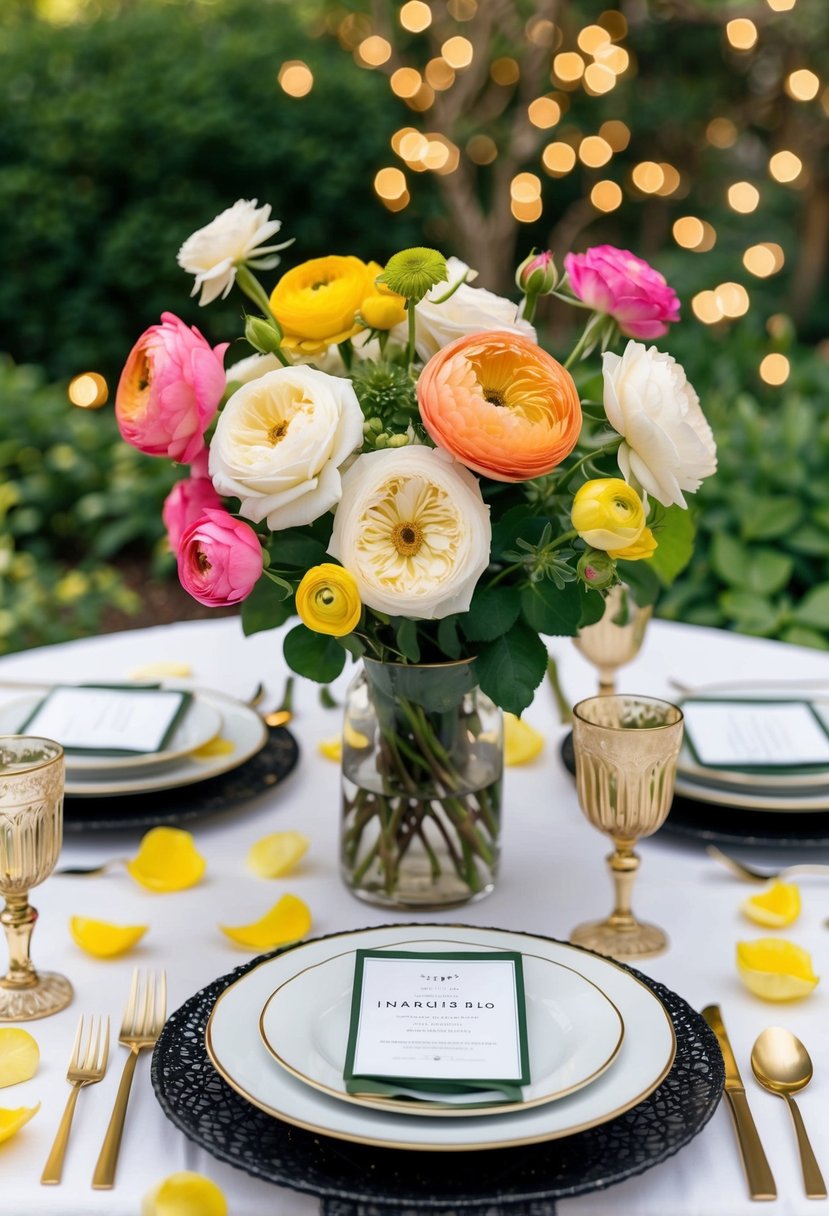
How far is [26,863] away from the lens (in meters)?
0.99

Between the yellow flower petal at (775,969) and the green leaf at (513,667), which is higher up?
the green leaf at (513,667)

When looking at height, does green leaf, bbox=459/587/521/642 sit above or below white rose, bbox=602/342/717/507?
below

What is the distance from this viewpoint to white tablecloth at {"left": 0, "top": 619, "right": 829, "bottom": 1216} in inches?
31.8

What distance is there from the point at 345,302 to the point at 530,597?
0.92 ft

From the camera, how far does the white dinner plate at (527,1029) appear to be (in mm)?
803

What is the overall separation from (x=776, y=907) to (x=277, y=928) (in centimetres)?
44

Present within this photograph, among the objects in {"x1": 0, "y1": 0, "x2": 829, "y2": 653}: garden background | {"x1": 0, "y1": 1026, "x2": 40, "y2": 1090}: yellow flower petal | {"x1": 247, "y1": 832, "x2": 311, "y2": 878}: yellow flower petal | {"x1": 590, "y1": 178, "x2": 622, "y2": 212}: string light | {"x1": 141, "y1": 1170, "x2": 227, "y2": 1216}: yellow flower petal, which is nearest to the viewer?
{"x1": 141, "y1": 1170, "x2": 227, "y2": 1216}: yellow flower petal

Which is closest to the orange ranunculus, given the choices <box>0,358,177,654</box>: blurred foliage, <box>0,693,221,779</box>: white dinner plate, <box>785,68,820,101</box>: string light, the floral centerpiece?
the floral centerpiece

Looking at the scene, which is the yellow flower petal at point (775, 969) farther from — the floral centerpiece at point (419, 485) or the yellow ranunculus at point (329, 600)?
the yellow ranunculus at point (329, 600)

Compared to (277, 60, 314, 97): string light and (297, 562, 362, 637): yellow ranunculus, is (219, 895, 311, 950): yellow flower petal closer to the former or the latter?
(297, 562, 362, 637): yellow ranunculus

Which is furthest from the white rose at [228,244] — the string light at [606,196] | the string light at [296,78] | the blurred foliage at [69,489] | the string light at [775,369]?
the string light at [606,196]

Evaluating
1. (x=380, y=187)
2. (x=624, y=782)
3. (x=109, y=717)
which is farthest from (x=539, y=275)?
(x=380, y=187)

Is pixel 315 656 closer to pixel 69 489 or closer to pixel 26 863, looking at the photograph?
pixel 26 863

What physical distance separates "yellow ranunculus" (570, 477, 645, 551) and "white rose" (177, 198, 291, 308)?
1.15 feet
